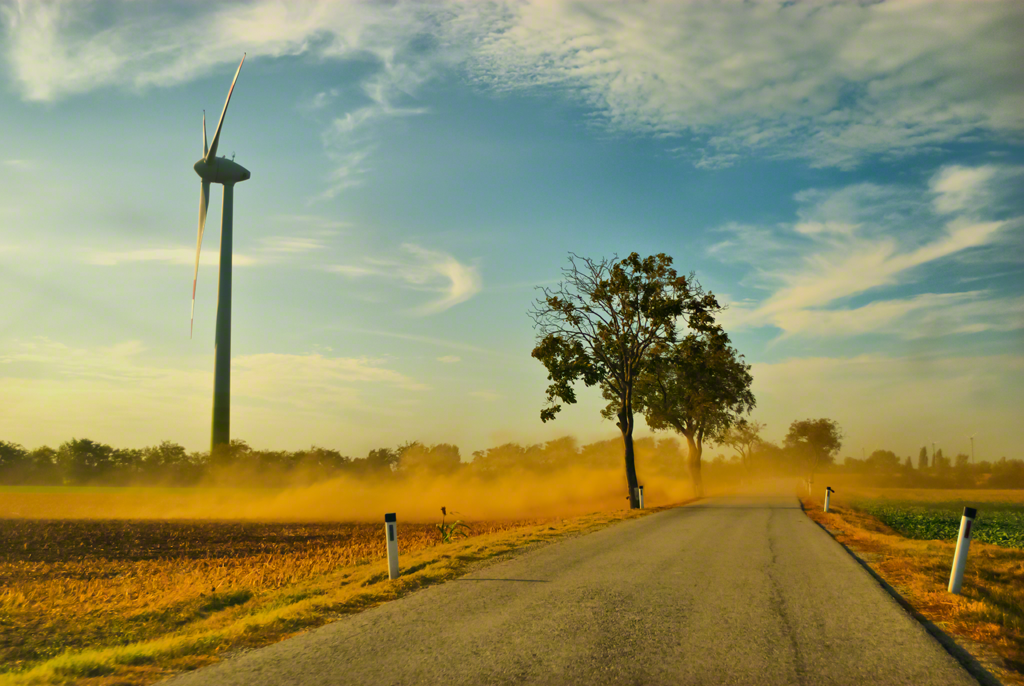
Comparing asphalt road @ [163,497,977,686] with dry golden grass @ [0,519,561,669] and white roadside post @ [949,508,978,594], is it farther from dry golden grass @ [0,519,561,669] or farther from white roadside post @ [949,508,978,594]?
dry golden grass @ [0,519,561,669]

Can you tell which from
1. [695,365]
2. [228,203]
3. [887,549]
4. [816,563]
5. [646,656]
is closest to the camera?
[646,656]

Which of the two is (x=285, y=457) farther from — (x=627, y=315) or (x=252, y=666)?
(x=252, y=666)

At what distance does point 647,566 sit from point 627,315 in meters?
22.4

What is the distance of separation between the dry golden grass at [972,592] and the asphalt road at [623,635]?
465mm

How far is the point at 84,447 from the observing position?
226 feet

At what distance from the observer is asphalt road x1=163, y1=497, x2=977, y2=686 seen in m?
4.93

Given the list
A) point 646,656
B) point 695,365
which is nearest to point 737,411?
point 695,365

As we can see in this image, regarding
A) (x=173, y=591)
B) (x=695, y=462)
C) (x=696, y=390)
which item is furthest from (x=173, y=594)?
(x=695, y=462)

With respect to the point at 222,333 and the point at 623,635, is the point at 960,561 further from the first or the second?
the point at 222,333

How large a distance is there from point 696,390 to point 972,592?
31802 millimetres

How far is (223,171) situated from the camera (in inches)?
2281

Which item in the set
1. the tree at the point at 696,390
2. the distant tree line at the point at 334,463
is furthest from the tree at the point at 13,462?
the tree at the point at 696,390

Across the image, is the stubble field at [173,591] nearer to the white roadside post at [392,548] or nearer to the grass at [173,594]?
the grass at [173,594]

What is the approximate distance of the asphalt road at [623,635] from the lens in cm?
493
